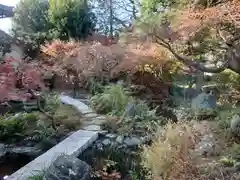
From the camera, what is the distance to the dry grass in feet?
12.4

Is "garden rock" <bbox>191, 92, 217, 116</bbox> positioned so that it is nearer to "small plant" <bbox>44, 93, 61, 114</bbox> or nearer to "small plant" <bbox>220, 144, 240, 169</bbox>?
"small plant" <bbox>220, 144, 240, 169</bbox>

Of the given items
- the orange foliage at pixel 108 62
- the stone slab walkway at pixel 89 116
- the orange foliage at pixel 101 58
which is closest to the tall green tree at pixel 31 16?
the orange foliage at pixel 101 58

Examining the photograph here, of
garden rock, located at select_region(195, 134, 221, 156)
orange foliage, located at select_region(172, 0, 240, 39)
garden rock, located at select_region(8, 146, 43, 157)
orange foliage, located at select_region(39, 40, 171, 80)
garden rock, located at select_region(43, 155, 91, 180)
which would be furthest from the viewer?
orange foliage, located at select_region(39, 40, 171, 80)

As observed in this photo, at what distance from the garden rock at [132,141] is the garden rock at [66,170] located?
1667mm

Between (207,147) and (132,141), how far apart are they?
54.5 inches

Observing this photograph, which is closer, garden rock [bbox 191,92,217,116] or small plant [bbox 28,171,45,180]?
small plant [bbox 28,171,45,180]

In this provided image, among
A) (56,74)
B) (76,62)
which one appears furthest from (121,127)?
(56,74)

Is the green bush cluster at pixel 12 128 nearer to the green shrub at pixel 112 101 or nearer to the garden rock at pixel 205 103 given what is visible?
the green shrub at pixel 112 101

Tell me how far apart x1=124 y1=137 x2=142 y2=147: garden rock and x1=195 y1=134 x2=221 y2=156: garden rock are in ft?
3.75

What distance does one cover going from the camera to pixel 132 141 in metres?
5.60

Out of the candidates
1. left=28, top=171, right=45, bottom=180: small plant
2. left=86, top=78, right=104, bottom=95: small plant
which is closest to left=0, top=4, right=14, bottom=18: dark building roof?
left=86, top=78, right=104, bottom=95: small plant

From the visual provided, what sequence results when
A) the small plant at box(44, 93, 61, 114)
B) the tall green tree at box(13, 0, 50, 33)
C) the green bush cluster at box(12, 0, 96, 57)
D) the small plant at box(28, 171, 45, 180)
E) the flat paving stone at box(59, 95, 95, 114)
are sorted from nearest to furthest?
the small plant at box(28, 171, 45, 180), the small plant at box(44, 93, 61, 114), the flat paving stone at box(59, 95, 95, 114), the green bush cluster at box(12, 0, 96, 57), the tall green tree at box(13, 0, 50, 33)

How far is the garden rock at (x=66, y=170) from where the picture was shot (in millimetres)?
3762

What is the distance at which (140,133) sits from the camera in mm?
5883
